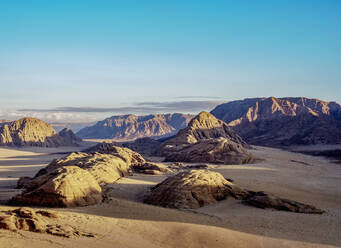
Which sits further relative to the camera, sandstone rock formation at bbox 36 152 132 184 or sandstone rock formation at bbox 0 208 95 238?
sandstone rock formation at bbox 36 152 132 184

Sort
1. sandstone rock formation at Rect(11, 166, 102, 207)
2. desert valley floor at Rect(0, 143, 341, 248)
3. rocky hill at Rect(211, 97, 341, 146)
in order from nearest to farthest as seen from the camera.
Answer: desert valley floor at Rect(0, 143, 341, 248)
sandstone rock formation at Rect(11, 166, 102, 207)
rocky hill at Rect(211, 97, 341, 146)

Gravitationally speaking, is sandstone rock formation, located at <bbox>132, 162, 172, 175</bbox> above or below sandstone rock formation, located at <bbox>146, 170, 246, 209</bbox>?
below

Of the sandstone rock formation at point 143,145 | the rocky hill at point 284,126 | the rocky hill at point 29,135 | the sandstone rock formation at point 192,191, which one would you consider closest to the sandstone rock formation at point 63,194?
the sandstone rock formation at point 192,191

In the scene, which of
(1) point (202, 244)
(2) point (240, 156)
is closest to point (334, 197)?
(1) point (202, 244)

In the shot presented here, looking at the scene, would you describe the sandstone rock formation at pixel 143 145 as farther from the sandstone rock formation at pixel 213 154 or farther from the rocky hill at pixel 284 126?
the rocky hill at pixel 284 126

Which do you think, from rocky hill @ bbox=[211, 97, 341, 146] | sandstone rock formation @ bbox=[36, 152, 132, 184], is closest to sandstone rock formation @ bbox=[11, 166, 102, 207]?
sandstone rock formation @ bbox=[36, 152, 132, 184]

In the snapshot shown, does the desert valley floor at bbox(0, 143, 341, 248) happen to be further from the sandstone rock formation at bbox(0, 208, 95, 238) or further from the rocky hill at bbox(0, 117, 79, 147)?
the rocky hill at bbox(0, 117, 79, 147)

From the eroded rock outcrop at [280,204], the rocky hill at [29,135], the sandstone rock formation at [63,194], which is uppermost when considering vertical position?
the sandstone rock formation at [63,194]

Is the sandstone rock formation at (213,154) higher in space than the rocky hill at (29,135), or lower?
higher
